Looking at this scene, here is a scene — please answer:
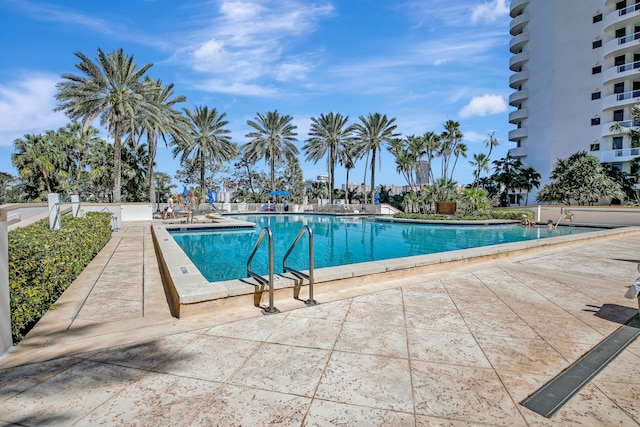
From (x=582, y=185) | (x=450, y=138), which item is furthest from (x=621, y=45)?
(x=450, y=138)

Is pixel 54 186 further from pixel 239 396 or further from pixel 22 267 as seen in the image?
pixel 239 396

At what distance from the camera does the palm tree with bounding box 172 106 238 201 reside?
31.0m

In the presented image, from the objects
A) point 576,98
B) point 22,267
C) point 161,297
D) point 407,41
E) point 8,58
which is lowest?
point 161,297

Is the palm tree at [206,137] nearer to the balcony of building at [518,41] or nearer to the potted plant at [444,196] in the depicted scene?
the potted plant at [444,196]

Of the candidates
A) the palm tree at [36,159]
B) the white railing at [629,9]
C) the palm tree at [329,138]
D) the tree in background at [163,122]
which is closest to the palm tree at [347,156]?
the palm tree at [329,138]

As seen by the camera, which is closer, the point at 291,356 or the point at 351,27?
the point at 291,356

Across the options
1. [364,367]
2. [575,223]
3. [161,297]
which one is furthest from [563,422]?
A: [575,223]

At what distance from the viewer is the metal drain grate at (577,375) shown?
6.81 feet

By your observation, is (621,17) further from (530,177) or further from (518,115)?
(530,177)

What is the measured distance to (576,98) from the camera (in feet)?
115

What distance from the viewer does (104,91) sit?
19375mm

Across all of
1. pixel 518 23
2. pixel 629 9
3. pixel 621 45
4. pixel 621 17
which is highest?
pixel 518 23

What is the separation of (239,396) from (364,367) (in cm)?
97

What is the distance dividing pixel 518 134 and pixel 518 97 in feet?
15.5
